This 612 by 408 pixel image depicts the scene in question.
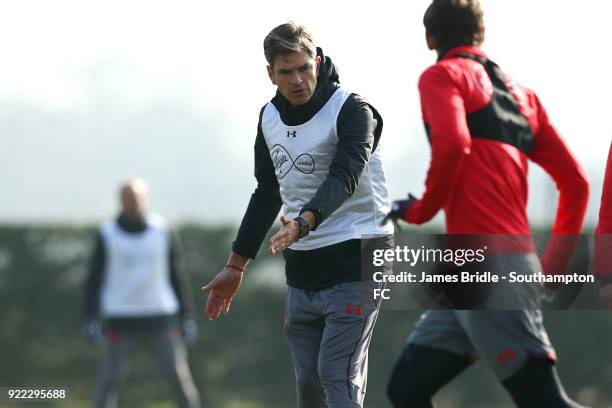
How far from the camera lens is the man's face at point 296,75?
5277mm

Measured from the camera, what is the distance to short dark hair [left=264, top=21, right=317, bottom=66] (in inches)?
207

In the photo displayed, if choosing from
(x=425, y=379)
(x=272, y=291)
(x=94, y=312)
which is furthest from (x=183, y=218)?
A: (x=425, y=379)

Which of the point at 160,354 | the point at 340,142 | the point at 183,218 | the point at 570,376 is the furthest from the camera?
the point at 183,218

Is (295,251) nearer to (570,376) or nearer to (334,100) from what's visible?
(334,100)

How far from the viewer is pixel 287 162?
17.9 feet

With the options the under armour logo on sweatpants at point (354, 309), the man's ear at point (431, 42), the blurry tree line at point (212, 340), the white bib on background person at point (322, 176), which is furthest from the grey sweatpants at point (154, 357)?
the man's ear at point (431, 42)

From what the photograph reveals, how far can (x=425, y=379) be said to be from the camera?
579 centimetres

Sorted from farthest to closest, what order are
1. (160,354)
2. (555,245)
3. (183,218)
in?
(183,218)
(160,354)
(555,245)

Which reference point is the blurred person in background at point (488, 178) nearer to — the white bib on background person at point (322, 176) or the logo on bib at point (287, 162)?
the white bib on background person at point (322, 176)

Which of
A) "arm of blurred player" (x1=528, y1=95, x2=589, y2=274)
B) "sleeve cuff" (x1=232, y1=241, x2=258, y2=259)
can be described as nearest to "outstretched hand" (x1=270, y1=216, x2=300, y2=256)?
"sleeve cuff" (x1=232, y1=241, x2=258, y2=259)

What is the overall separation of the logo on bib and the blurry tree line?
8517 millimetres

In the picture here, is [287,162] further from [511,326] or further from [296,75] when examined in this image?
[511,326]

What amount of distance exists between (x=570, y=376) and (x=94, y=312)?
17.8ft

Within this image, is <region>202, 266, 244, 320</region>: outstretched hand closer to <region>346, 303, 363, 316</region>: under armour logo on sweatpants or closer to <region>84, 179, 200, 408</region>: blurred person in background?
<region>346, 303, 363, 316</region>: under armour logo on sweatpants
